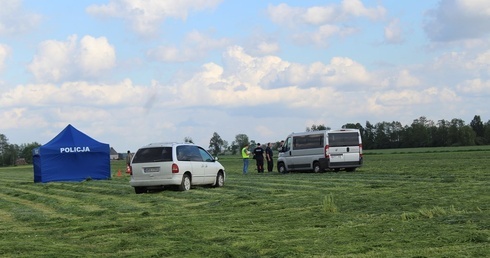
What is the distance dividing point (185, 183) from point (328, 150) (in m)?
11.7

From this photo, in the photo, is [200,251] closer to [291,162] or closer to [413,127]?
[291,162]

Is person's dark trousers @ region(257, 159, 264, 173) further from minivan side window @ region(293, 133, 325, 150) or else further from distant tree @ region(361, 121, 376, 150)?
distant tree @ region(361, 121, 376, 150)

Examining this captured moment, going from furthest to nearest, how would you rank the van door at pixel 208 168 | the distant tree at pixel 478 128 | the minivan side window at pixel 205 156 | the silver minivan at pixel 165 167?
the distant tree at pixel 478 128 → the minivan side window at pixel 205 156 → the van door at pixel 208 168 → the silver minivan at pixel 165 167

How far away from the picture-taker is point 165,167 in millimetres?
21812

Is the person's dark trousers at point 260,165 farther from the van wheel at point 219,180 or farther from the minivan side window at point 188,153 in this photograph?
the minivan side window at point 188,153

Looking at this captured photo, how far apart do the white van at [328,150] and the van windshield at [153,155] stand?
1187 centimetres

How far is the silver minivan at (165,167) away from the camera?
2181 centimetres

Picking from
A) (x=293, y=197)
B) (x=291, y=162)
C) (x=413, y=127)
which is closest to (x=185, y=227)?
(x=293, y=197)

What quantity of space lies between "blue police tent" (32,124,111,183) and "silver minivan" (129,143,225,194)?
1314 cm

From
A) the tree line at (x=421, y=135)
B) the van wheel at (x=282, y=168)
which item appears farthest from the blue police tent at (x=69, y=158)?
the tree line at (x=421, y=135)

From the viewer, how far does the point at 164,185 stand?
21.9 m

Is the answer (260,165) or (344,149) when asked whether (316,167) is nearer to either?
(344,149)

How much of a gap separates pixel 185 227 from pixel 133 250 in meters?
2.34

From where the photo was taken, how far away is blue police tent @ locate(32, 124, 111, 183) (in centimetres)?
3425
